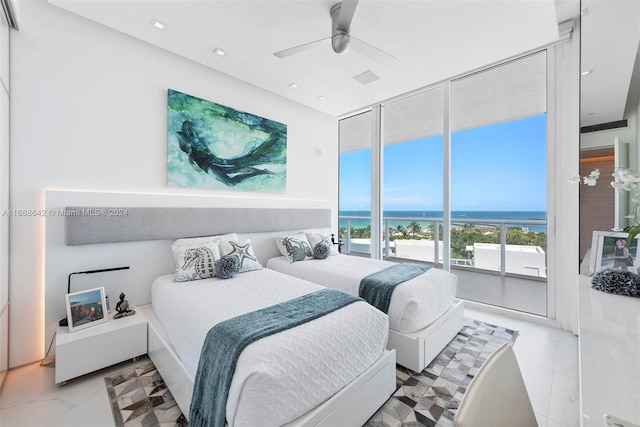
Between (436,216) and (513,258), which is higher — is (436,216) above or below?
above

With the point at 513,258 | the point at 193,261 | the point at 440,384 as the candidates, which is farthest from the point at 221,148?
the point at 513,258

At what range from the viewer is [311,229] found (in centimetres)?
414

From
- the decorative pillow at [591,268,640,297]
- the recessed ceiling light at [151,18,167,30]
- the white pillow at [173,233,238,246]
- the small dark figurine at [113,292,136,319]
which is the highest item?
the recessed ceiling light at [151,18,167,30]

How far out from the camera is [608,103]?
177 centimetres

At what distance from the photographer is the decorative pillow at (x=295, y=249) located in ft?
10.6

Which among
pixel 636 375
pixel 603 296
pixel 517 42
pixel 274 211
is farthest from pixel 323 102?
pixel 636 375

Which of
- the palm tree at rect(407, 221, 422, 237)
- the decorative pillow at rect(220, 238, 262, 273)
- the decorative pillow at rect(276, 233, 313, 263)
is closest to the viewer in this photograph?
the decorative pillow at rect(220, 238, 262, 273)

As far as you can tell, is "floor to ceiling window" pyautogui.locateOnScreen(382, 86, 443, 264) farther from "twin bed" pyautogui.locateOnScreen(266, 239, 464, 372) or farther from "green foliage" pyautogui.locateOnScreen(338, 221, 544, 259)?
"twin bed" pyautogui.locateOnScreen(266, 239, 464, 372)

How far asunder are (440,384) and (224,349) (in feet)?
5.08

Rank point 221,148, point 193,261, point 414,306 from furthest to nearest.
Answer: point 221,148 < point 193,261 < point 414,306

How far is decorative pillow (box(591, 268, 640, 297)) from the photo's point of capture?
4.72 feet

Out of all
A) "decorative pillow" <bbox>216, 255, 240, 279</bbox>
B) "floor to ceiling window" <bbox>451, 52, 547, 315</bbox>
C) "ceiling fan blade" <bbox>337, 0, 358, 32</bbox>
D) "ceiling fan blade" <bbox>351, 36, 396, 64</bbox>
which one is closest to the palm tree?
"floor to ceiling window" <bbox>451, 52, 547, 315</bbox>

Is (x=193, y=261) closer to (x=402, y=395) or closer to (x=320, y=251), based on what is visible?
(x=320, y=251)

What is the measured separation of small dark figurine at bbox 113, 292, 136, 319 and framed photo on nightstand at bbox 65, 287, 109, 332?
0.08 m
